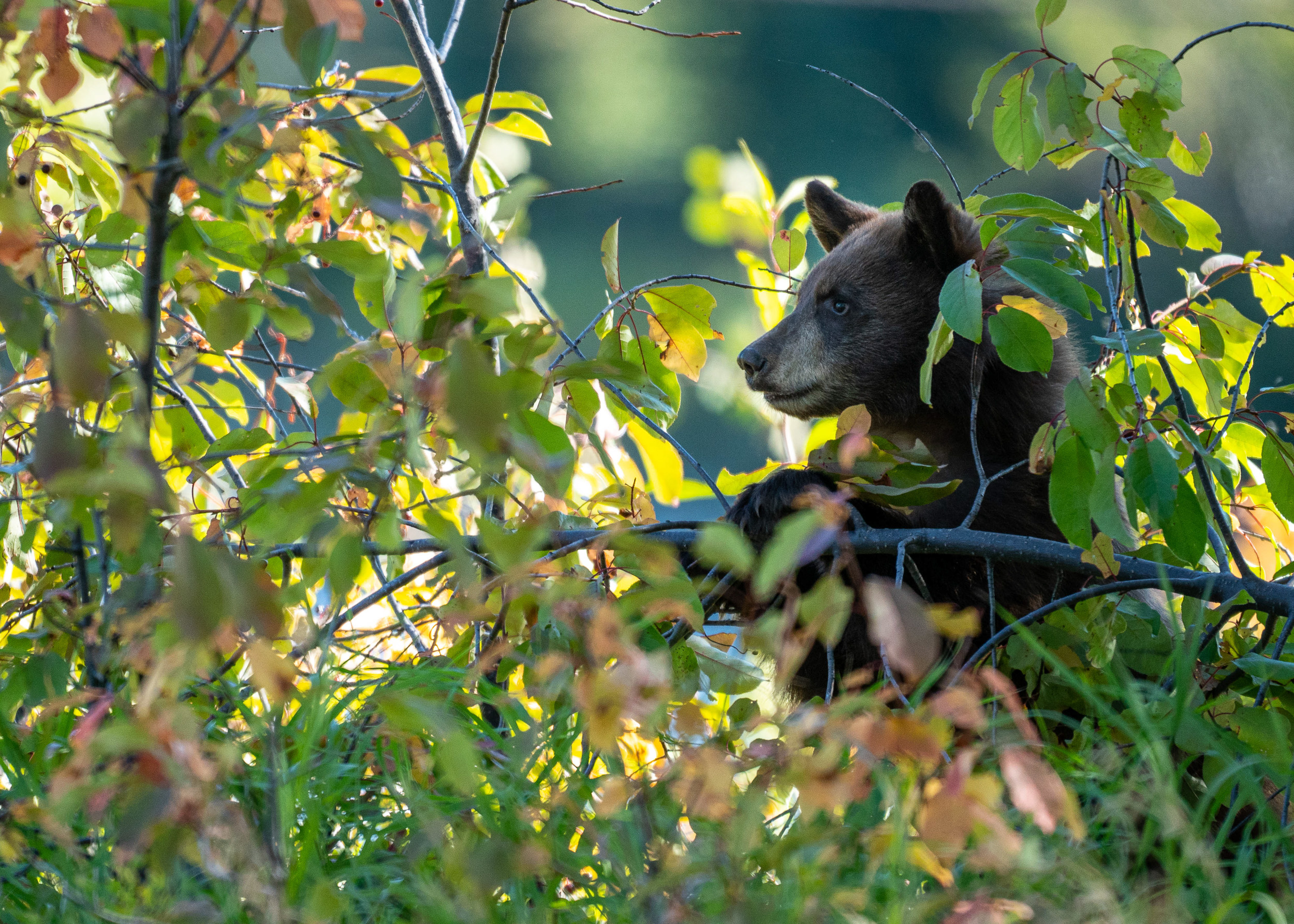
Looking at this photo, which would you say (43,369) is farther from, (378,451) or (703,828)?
(703,828)

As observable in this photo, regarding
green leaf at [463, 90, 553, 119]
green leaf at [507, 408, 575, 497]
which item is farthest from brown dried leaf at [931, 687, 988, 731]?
green leaf at [463, 90, 553, 119]

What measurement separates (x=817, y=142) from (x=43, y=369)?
4486 millimetres

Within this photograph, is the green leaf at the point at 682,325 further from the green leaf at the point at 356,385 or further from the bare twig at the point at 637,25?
the green leaf at the point at 356,385

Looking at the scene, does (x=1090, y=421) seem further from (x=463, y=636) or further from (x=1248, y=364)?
(x=463, y=636)

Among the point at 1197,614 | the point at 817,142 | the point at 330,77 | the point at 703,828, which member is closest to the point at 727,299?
the point at 817,142

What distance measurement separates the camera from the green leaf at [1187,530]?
146cm

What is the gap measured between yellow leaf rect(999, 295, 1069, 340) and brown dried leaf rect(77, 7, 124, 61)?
1.16 m

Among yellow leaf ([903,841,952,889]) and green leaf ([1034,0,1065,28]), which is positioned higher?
green leaf ([1034,0,1065,28])

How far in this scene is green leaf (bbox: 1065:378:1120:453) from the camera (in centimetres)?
142

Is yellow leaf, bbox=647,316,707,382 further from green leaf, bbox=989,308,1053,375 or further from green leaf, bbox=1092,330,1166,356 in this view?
green leaf, bbox=1092,330,1166,356

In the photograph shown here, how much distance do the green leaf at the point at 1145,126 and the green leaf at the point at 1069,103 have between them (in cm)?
10

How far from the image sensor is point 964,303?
4.62ft

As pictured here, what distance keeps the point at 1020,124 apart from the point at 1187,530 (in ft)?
2.53

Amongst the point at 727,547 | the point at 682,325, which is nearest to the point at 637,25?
the point at 682,325
